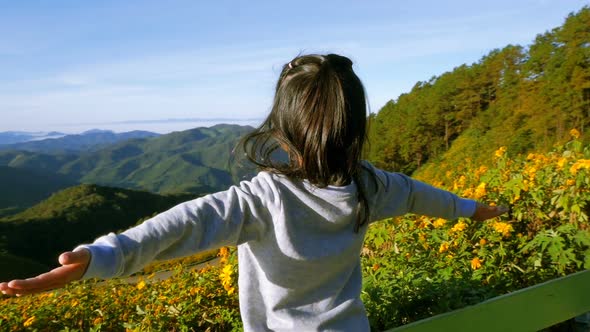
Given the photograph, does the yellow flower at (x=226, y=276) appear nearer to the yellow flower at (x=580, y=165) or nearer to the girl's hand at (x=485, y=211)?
the girl's hand at (x=485, y=211)

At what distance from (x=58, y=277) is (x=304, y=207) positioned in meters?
0.50

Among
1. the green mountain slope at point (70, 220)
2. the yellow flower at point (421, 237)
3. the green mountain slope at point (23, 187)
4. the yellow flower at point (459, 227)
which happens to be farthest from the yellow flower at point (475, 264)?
the green mountain slope at point (23, 187)

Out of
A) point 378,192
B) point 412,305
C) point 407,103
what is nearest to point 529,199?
point 412,305

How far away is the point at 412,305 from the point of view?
195 cm

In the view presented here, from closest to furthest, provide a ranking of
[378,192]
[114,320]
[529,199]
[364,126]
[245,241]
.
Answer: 1. [245,241]
2. [364,126]
3. [378,192]
4. [114,320]
5. [529,199]

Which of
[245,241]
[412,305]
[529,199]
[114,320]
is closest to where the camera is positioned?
[245,241]

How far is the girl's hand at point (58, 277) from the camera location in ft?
2.65

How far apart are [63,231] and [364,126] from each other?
5131 cm

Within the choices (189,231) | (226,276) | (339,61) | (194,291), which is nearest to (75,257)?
(189,231)

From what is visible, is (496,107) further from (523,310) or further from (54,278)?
(54,278)

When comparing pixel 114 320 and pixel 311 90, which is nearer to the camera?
pixel 311 90

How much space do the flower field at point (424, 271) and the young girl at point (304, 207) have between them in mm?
762

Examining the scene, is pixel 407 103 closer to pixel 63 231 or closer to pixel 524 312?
pixel 524 312

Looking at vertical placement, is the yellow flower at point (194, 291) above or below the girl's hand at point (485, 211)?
below
